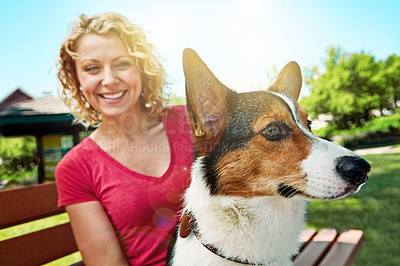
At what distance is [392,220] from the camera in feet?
15.9

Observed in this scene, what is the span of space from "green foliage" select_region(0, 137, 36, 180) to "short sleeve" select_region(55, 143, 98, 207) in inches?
647

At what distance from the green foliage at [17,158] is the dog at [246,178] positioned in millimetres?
17321

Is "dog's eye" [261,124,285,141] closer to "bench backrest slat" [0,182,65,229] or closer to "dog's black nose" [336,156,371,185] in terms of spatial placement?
"dog's black nose" [336,156,371,185]

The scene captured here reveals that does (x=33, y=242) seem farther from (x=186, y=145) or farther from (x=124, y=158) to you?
(x=186, y=145)

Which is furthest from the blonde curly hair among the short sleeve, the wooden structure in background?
the wooden structure in background

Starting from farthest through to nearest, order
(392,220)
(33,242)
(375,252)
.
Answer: (392,220)
(375,252)
(33,242)

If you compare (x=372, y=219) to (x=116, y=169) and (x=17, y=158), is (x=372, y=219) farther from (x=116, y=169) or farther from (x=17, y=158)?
(x=17, y=158)

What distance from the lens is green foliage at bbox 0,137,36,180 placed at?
54.1 feet

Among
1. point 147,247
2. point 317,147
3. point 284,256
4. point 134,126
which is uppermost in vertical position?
point 317,147

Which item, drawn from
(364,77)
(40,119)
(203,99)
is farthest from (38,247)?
(364,77)

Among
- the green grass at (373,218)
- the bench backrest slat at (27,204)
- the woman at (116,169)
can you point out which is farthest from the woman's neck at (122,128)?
the green grass at (373,218)

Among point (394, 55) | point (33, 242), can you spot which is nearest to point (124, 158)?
point (33, 242)

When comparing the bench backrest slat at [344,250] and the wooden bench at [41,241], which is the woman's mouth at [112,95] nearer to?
the wooden bench at [41,241]

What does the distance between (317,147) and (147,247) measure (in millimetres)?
1173
